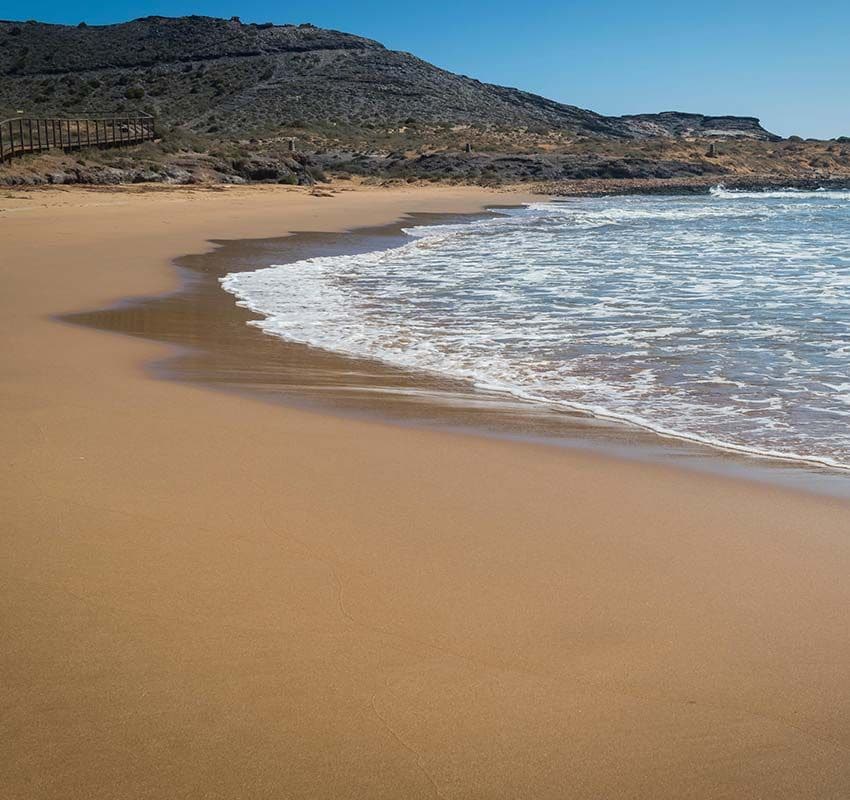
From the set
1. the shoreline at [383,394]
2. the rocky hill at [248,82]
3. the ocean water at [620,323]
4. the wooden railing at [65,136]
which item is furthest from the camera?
the rocky hill at [248,82]

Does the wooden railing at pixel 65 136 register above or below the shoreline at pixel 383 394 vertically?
above

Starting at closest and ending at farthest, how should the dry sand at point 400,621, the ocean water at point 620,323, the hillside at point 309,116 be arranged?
1. the dry sand at point 400,621
2. the ocean water at point 620,323
3. the hillside at point 309,116

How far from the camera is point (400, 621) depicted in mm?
2662

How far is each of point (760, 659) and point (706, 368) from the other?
167 inches

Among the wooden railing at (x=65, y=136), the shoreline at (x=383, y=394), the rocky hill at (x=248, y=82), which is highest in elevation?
the rocky hill at (x=248, y=82)

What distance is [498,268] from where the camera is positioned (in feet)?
42.3

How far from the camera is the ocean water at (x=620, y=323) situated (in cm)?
548

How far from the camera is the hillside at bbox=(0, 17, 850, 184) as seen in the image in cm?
3669

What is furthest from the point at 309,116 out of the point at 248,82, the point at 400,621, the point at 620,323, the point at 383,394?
the point at 400,621

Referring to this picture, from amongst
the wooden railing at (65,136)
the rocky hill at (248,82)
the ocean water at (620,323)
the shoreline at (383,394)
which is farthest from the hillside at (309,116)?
the shoreline at (383,394)

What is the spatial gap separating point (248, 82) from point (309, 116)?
8.80 meters

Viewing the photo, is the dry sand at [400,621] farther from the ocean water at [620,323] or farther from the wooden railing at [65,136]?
the wooden railing at [65,136]

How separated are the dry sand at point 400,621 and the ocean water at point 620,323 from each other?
1.32 m

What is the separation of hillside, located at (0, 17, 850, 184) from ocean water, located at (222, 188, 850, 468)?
17.3 m
